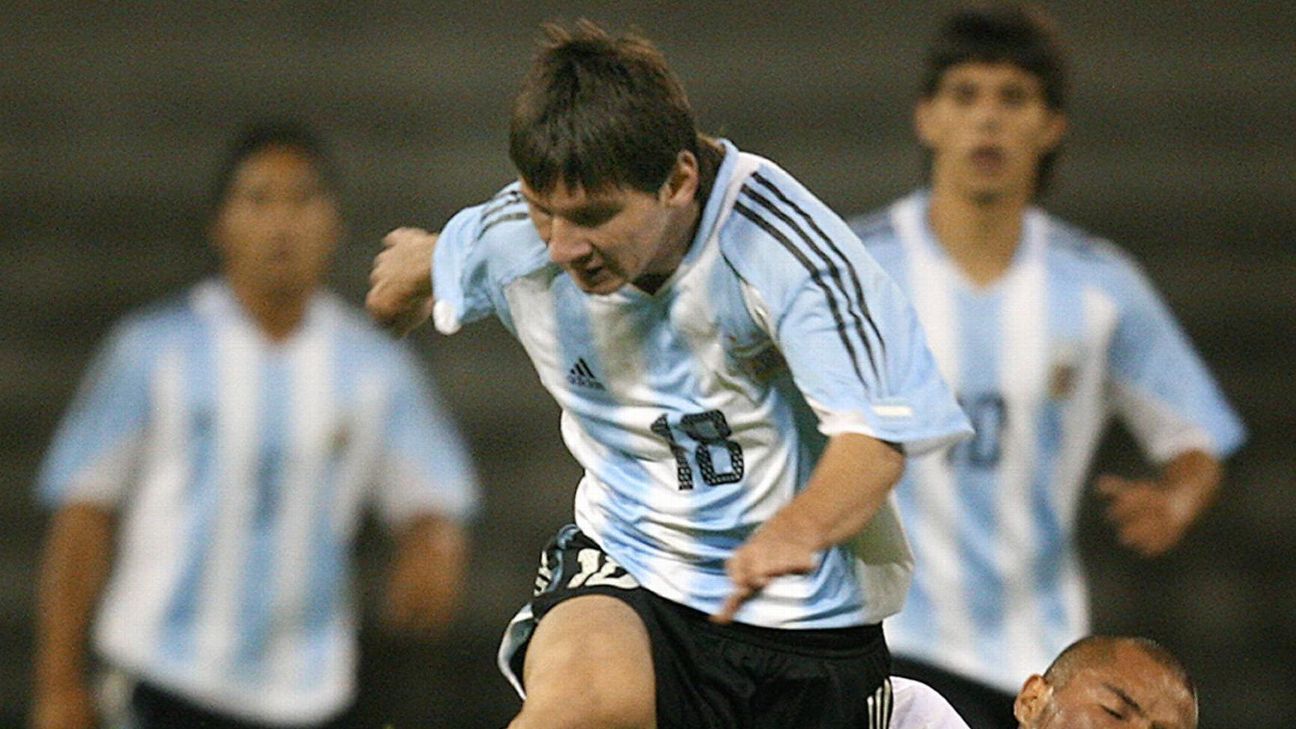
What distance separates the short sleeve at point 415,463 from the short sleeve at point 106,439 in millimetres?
640

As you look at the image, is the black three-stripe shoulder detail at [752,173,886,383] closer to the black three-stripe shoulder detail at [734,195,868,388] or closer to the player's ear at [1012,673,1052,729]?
the black three-stripe shoulder detail at [734,195,868,388]

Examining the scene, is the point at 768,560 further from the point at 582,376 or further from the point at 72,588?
the point at 72,588

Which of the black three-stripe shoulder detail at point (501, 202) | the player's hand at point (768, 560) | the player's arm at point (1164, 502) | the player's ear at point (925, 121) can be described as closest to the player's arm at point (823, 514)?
the player's hand at point (768, 560)

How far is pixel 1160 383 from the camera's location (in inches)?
240

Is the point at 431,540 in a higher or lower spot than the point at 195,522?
lower

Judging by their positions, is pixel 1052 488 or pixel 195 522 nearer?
pixel 1052 488

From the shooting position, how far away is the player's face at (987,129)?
6.18 meters

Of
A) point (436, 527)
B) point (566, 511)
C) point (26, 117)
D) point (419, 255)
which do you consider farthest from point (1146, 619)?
point (419, 255)

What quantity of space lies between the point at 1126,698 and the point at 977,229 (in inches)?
105

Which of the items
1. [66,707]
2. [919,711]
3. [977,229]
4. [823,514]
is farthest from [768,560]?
[66,707]

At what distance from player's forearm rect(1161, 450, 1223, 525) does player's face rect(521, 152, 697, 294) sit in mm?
2372

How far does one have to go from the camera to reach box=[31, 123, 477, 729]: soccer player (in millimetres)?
6691

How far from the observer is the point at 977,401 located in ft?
19.6

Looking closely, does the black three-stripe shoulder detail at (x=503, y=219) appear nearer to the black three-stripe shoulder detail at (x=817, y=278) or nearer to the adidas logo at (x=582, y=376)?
the adidas logo at (x=582, y=376)
